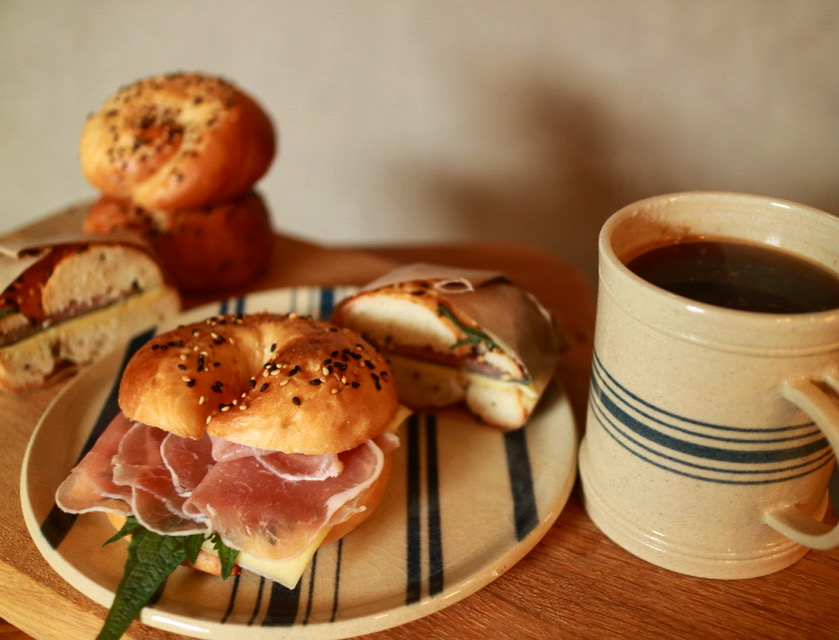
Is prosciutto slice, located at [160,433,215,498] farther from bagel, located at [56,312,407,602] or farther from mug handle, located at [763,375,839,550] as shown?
mug handle, located at [763,375,839,550]

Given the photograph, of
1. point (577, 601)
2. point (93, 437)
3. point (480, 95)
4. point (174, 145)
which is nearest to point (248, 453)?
point (93, 437)

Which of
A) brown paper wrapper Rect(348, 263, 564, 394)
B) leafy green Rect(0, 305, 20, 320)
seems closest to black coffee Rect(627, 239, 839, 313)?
brown paper wrapper Rect(348, 263, 564, 394)

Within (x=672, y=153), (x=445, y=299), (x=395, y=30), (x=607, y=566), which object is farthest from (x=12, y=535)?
(x=672, y=153)

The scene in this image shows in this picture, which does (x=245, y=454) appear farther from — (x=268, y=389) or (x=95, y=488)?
(x=95, y=488)

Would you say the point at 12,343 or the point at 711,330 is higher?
the point at 711,330

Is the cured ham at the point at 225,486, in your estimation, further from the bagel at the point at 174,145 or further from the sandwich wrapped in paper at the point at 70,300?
the bagel at the point at 174,145

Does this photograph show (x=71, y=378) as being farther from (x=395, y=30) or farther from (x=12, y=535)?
(x=395, y=30)

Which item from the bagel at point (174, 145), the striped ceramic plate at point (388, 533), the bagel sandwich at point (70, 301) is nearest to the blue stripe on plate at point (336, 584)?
the striped ceramic plate at point (388, 533)
